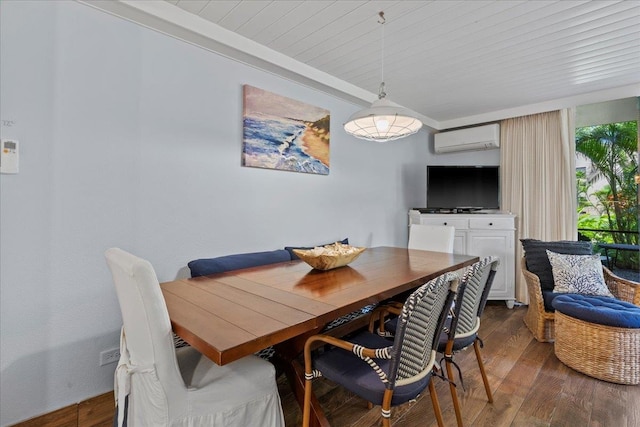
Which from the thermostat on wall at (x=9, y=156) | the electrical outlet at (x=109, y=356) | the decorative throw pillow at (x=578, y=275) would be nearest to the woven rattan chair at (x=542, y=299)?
the decorative throw pillow at (x=578, y=275)

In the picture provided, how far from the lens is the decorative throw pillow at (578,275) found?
103 inches

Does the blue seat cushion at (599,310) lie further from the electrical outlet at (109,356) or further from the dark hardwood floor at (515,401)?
the electrical outlet at (109,356)

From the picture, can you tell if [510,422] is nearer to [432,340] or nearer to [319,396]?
[432,340]

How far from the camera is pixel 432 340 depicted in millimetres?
1354

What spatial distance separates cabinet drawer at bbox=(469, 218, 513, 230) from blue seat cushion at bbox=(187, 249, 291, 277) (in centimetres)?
251

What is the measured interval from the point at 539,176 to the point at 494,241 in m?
0.97

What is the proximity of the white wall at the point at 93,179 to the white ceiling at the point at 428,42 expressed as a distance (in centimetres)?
22

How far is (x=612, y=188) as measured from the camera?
370 centimetres

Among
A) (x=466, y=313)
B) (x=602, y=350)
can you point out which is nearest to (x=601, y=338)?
(x=602, y=350)

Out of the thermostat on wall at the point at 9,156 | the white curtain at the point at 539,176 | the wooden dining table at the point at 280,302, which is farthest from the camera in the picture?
the white curtain at the point at 539,176

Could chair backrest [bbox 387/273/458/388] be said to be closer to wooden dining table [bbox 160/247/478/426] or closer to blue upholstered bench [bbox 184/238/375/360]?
wooden dining table [bbox 160/247/478/426]

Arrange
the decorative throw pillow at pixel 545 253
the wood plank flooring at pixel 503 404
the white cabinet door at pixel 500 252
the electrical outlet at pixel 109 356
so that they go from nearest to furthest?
the wood plank flooring at pixel 503 404
the electrical outlet at pixel 109 356
the decorative throw pillow at pixel 545 253
the white cabinet door at pixel 500 252

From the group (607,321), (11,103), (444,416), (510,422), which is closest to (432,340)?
(444,416)

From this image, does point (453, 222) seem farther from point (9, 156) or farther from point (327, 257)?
point (9, 156)
